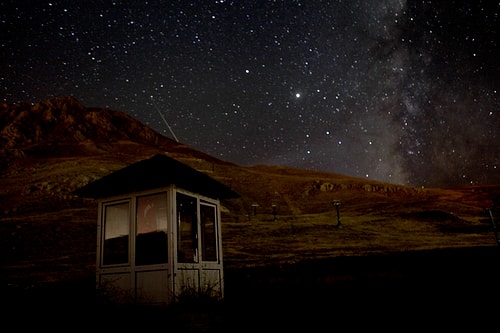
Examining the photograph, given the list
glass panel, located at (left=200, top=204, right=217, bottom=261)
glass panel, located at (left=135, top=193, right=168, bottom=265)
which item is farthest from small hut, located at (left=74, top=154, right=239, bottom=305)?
glass panel, located at (left=200, top=204, right=217, bottom=261)

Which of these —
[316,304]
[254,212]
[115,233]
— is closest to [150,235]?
[115,233]

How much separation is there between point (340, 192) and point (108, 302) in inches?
2283

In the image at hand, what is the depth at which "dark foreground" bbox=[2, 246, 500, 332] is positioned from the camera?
179 inches

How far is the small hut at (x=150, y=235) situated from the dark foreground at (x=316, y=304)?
51 centimetres

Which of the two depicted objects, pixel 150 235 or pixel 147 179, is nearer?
pixel 147 179

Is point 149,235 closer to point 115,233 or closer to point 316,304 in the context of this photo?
point 115,233

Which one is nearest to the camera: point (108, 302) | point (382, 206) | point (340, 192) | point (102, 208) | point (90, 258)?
point (108, 302)

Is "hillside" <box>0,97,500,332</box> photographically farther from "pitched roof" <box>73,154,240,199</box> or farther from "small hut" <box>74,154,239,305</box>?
"pitched roof" <box>73,154,240,199</box>

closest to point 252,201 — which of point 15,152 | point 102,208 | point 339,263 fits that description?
point 339,263

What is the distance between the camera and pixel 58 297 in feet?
29.7

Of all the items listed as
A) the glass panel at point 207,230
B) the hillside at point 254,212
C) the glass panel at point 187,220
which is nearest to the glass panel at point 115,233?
the glass panel at point 187,220

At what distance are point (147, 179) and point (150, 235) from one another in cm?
155

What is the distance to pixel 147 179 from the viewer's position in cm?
901

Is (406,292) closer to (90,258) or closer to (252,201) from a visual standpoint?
(90,258)
